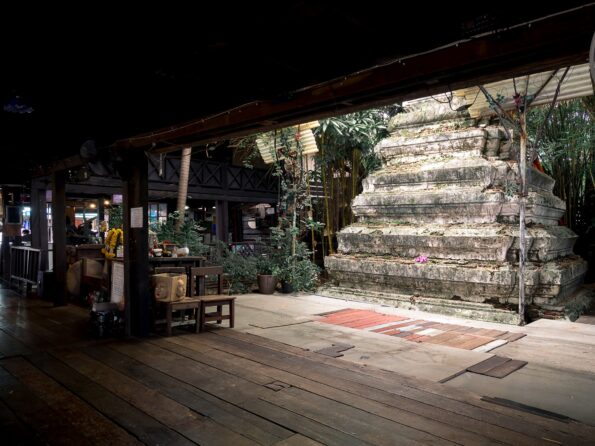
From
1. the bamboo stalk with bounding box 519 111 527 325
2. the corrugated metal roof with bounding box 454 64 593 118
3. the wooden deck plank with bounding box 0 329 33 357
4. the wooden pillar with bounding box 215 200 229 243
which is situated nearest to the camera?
the wooden deck plank with bounding box 0 329 33 357

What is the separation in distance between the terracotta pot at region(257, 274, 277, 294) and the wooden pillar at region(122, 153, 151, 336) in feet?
13.3

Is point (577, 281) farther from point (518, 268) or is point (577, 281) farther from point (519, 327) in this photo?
point (519, 327)

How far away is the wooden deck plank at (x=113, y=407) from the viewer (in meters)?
2.96

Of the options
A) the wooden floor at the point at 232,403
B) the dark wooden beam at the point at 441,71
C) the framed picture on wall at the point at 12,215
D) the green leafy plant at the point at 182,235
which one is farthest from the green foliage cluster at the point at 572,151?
the framed picture on wall at the point at 12,215

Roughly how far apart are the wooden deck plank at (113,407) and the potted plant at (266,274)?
5.46 metres

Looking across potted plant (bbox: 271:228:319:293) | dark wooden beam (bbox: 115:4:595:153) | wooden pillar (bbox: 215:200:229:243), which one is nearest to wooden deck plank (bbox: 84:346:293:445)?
dark wooden beam (bbox: 115:4:595:153)

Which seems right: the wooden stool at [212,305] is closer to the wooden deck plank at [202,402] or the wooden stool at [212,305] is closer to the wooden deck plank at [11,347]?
the wooden deck plank at [202,402]

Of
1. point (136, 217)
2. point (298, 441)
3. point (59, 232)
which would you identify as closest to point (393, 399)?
point (298, 441)

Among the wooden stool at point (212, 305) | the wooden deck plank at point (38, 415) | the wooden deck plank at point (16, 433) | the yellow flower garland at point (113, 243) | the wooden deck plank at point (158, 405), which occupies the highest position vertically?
the yellow flower garland at point (113, 243)

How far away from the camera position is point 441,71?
3039mm

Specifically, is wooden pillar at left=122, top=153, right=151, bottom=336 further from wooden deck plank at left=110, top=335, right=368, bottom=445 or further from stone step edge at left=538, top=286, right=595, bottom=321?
stone step edge at left=538, top=286, right=595, bottom=321

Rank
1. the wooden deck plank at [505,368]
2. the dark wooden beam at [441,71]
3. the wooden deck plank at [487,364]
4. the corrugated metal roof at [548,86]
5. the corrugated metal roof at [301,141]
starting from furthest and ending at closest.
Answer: the corrugated metal roof at [301,141]
the corrugated metal roof at [548,86]
the wooden deck plank at [487,364]
the wooden deck plank at [505,368]
the dark wooden beam at [441,71]

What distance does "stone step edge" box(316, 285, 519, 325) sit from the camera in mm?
6927

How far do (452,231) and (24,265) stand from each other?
370 inches
